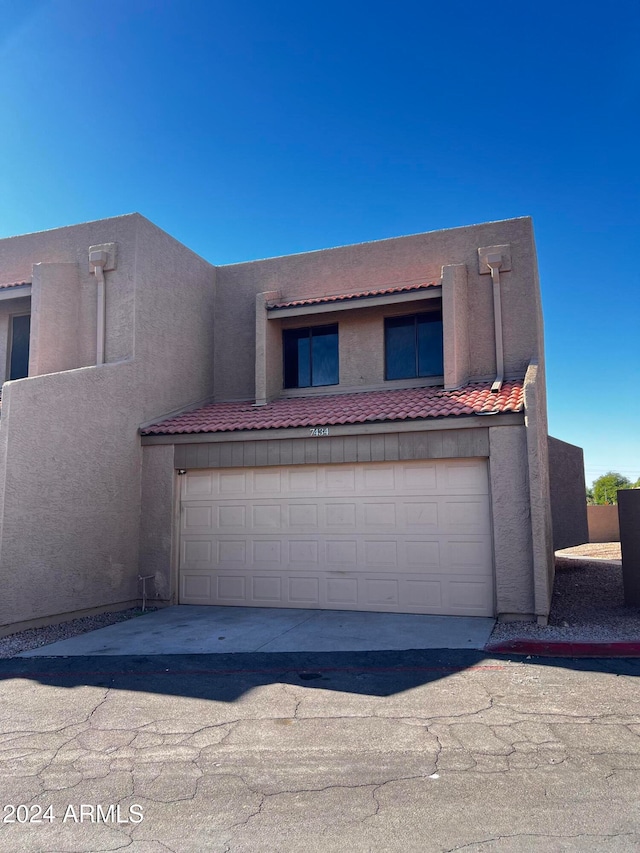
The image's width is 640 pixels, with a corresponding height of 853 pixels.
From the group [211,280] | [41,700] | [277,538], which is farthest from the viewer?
[211,280]

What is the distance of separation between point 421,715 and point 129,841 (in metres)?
2.85

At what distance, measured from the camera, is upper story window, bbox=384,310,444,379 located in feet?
43.5

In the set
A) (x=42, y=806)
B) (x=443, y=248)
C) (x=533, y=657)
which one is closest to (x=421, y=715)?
(x=533, y=657)

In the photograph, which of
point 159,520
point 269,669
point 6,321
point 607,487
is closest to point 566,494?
point 159,520

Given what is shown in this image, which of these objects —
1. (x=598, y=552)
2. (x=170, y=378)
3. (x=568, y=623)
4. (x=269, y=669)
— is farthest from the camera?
(x=598, y=552)

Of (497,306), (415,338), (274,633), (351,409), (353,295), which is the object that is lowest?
(274,633)

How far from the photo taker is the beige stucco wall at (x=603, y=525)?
90.6ft

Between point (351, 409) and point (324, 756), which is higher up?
point (351, 409)

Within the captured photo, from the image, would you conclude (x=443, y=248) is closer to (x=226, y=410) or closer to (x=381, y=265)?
(x=381, y=265)

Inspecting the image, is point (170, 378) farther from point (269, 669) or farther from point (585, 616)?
point (585, 616)

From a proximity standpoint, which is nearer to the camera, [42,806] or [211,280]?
[42,806]

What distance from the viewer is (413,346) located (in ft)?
44.1

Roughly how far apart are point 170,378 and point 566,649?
29.1 feet

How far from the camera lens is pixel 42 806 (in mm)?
4129
